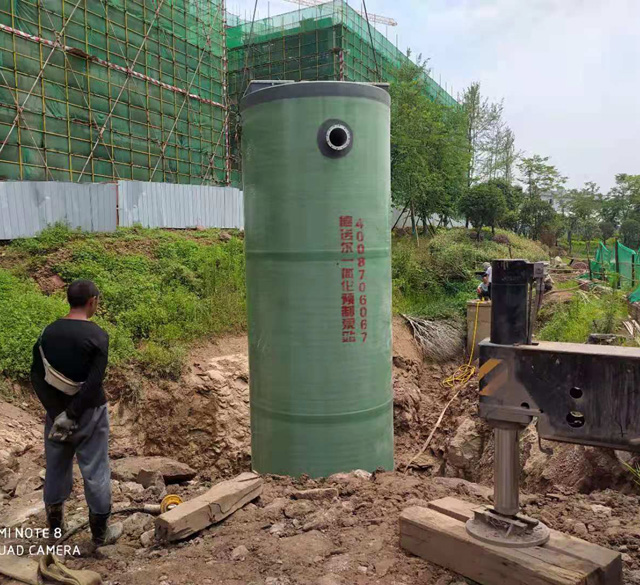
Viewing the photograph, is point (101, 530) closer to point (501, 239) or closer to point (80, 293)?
point (80, 293)

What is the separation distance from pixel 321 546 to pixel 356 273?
7.45ft

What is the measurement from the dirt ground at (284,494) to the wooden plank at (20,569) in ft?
1.00

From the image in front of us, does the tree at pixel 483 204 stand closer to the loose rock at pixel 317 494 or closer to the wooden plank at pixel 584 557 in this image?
the loose rock at pixel 317 494

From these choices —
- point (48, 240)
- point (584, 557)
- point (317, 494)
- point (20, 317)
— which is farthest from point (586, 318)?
point (48, 240)

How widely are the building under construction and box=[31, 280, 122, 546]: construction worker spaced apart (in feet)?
30.3

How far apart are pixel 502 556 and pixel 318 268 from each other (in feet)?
8.76

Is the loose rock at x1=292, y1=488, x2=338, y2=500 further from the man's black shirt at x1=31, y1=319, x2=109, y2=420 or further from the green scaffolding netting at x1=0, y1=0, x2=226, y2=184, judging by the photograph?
the green scaffolding netting at x1=0, y1=0, x2=226, y2=184

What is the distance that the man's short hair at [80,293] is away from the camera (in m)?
3.48

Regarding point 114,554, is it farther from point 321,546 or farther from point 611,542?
point 611,542

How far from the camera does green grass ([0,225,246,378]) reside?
8031 mm

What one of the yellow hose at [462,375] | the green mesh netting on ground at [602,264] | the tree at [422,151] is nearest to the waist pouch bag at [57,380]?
the yellow hose at [462,375]

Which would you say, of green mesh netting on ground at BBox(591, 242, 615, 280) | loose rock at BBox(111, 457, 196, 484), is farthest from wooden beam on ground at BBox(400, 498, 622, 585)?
green mesh netting on ground at BBox(591, 242, 615, 280)

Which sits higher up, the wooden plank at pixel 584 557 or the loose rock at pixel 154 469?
the wooden plank at pixel 584 557

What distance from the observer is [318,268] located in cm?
455
